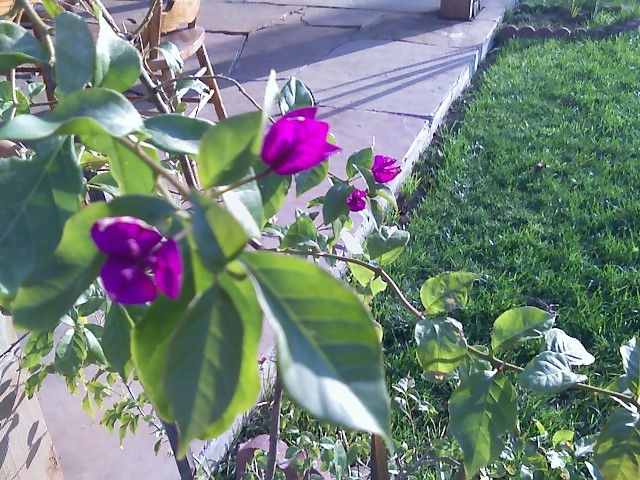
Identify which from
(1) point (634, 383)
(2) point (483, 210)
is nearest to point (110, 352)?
(1) point (634, 383)

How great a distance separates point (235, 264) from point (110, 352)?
1.12ft

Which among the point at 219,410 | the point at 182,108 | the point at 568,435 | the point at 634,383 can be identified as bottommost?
the point at 568,435

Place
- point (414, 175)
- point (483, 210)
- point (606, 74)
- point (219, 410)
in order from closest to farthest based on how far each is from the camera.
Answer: point (219, 410)
point (483, 210)
point (414, 175)
point (606, 74)

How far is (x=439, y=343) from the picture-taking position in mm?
690

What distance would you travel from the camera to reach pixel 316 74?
365cm

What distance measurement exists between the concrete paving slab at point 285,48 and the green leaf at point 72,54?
318cm

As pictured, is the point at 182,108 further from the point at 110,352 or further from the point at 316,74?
the point at 316,74

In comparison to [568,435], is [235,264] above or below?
above

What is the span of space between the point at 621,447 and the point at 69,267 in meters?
0.56

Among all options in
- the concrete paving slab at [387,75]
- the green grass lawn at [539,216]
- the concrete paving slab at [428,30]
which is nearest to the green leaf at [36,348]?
the green grass lawn at [539,216]

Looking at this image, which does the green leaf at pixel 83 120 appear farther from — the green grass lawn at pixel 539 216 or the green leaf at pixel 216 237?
the green grass lawn at pixel 539 216

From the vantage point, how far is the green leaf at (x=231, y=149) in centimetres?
34

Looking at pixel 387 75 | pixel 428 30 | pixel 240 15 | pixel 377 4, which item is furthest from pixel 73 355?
pixel 377 4

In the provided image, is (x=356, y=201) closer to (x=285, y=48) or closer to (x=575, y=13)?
(x=285, y=48)
